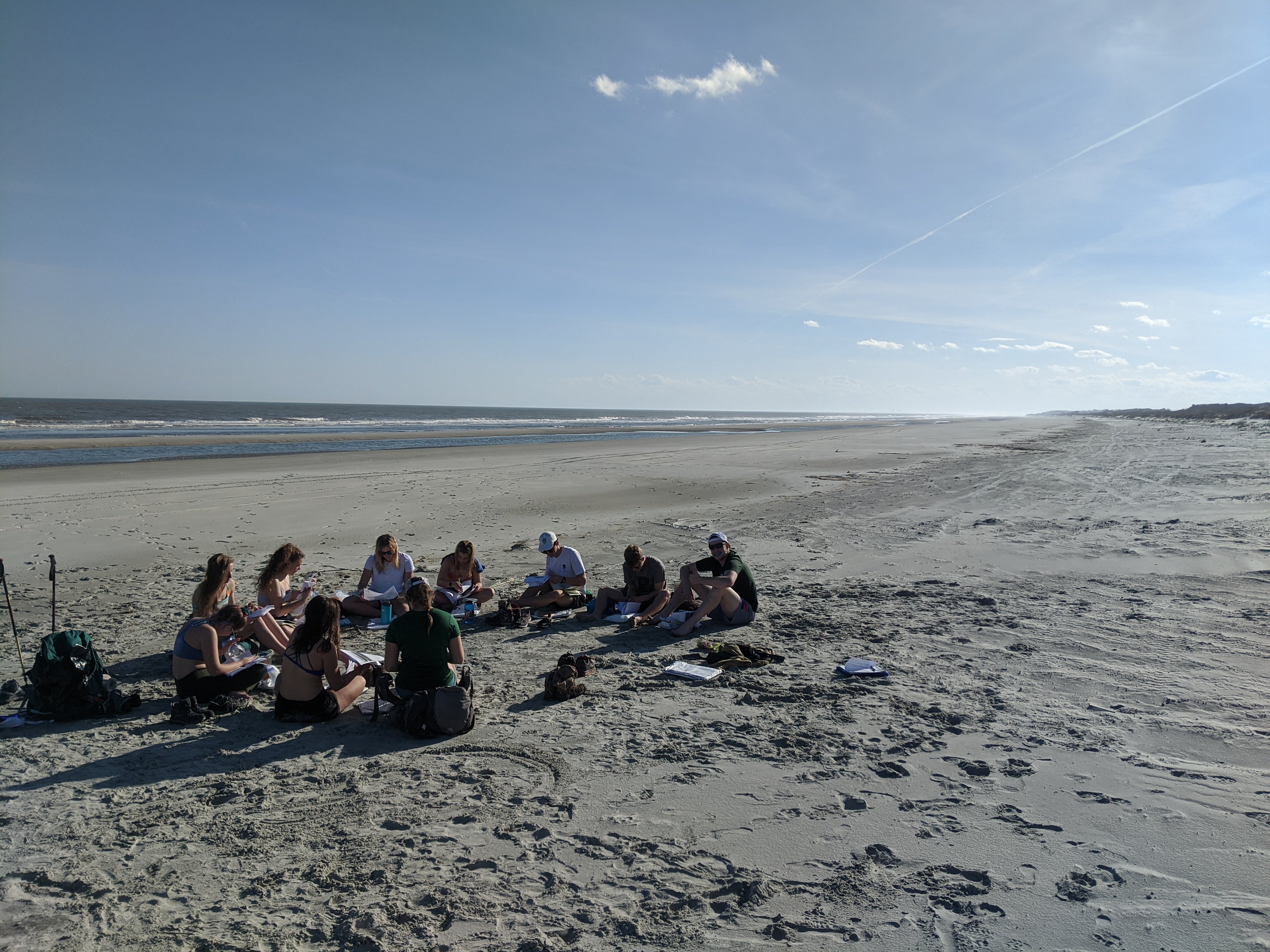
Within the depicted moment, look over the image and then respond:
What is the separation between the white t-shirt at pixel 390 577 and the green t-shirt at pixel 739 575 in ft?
11.7

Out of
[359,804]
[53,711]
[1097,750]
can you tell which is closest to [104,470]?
[53,711]

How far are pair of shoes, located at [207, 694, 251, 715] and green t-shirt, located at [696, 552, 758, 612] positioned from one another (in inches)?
181

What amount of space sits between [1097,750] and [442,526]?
1122 cm

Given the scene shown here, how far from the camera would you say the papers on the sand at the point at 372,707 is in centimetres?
525

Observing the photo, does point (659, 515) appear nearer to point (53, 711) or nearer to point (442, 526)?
point (442, 526)

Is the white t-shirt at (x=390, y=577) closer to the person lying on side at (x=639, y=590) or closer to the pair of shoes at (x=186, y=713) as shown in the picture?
the person lying on side at (x=639, y=590)

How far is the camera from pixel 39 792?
4.17m

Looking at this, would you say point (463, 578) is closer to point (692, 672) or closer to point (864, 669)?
point (692, 672)

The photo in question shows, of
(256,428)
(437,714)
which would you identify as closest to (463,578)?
(437,714)

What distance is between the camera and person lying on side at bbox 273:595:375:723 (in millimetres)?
5086

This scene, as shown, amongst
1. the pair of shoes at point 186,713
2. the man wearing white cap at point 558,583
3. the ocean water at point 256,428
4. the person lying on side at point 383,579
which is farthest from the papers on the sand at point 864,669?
the ocean water at point 256,428

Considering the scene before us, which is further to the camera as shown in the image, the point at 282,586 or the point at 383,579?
the point at 383,579

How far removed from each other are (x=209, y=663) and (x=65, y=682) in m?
1.00

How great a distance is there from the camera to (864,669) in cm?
601
